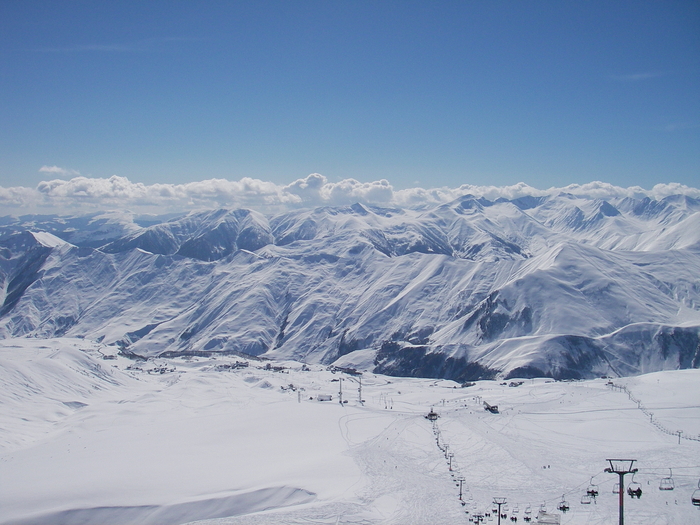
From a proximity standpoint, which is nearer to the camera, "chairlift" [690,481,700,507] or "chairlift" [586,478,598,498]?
"chairlift" [690,481,700,507]

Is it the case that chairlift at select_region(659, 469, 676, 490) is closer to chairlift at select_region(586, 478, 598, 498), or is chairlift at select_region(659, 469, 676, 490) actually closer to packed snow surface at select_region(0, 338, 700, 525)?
packed snow surface at select_region(0, 338, 700, 525)

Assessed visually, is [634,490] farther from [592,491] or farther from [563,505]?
[563,505]

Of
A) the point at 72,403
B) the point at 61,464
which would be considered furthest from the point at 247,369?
the point at 61,464

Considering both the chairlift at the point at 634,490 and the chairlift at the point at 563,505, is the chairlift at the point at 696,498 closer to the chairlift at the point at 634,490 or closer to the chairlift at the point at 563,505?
the chairlift at the point at 634,490

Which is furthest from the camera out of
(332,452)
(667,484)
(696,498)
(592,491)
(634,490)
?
(332,452)

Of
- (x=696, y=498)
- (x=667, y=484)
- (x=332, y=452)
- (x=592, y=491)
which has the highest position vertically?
(x=667, y=484)

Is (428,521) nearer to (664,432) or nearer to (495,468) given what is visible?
(495,468)

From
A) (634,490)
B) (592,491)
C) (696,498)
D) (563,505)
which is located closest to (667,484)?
(696,498)

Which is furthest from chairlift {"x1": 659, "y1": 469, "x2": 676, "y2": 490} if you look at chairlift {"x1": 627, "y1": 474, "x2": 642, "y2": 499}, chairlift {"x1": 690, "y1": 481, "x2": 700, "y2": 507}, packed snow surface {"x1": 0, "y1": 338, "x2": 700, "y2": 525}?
chairlift {"x1": 627, "y1": 474, "x2": 642, "y2": 499}
